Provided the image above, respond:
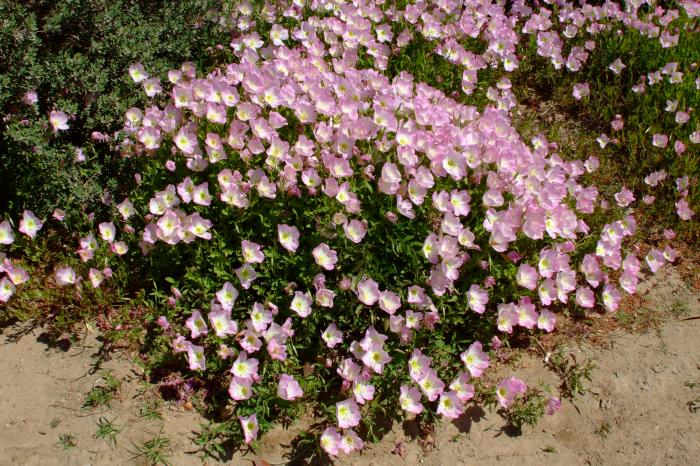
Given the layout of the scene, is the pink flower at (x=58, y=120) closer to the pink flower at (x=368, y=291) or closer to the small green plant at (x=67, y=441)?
the small green plant at (x=67, y=441)

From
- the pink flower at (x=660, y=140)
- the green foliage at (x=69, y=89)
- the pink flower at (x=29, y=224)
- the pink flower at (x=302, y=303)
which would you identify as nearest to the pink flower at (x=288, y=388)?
the pink flower at (x=302, y=303)

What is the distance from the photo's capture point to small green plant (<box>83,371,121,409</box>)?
9.32 feet

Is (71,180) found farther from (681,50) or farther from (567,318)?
(681,50)

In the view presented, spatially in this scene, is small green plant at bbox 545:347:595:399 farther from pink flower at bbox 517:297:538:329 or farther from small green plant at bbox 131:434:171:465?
small green plant at bbox 131:434:171:465

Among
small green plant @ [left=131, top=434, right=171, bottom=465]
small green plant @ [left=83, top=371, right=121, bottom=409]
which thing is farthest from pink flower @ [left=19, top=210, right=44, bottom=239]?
small green plant @ [left=131, top=434, right=171, bottom=465]

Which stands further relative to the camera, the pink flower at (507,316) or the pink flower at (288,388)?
the pink flower at (507,316)

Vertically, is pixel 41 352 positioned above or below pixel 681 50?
below

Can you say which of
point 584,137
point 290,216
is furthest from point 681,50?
point 290,216

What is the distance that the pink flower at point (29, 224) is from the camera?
10.7ft

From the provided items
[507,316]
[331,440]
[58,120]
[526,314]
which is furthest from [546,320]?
[58,120]

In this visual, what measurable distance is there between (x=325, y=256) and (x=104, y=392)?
49.0 inches

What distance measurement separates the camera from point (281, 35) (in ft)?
14.0

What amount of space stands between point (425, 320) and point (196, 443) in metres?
1.21

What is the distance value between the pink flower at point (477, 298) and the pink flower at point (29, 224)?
7.76ft
